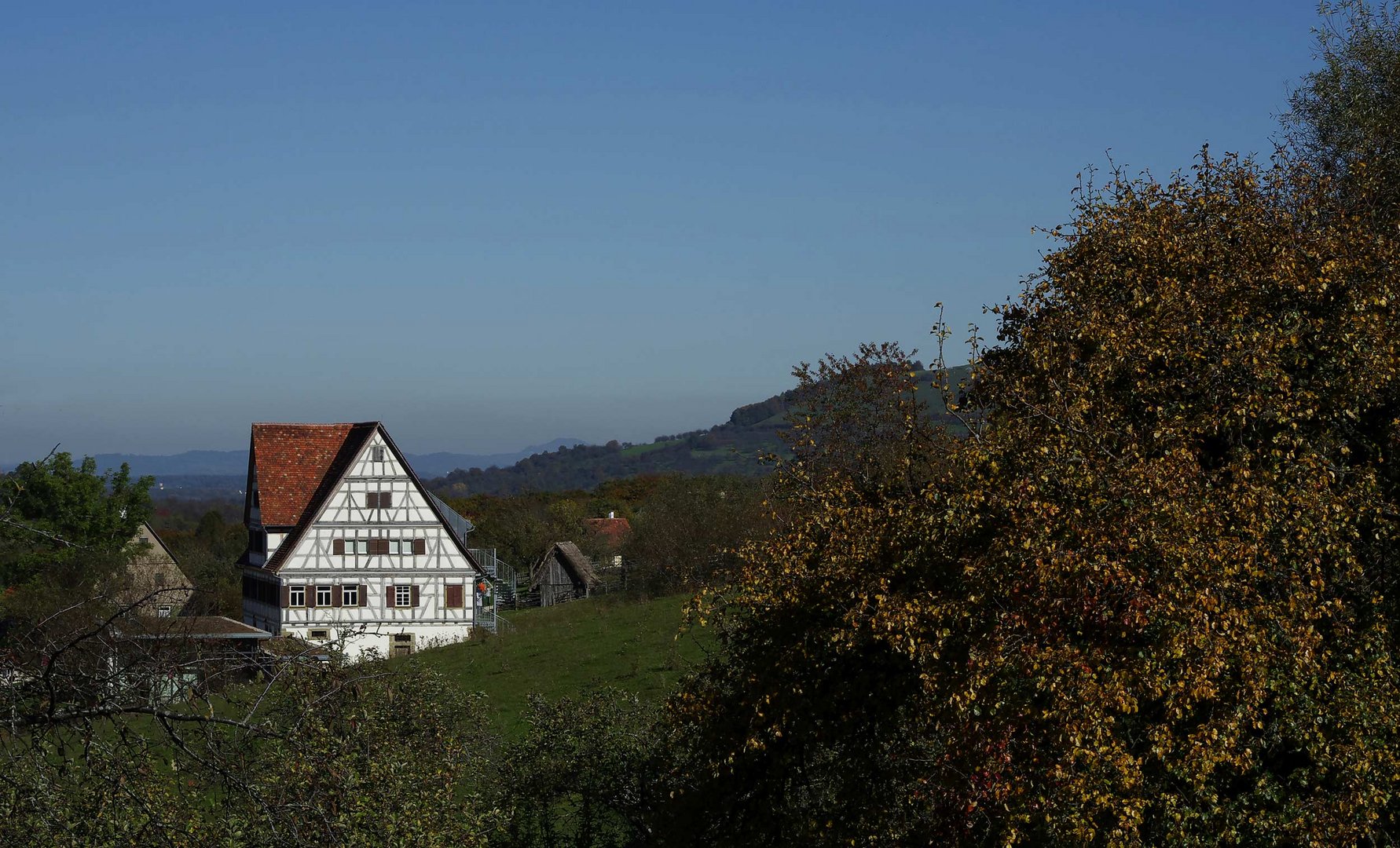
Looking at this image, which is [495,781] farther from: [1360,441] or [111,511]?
[111,511]

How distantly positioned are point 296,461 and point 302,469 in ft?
1.98

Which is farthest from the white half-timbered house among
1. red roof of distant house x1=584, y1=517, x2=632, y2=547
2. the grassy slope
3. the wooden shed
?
red roof of distant house x1=584, y1=517, x2=632, y2=547

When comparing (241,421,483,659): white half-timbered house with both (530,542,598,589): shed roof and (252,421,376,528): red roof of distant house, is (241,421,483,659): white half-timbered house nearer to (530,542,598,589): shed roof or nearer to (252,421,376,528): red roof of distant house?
(252,421,376,528): red roof of distant house

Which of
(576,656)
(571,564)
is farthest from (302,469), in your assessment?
(576,656)

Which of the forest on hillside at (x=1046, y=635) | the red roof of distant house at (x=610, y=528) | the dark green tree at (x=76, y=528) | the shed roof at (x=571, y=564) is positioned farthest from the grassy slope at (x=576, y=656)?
the red roof of distant house at (x=610, y=528)

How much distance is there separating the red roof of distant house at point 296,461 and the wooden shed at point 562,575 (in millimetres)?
17826

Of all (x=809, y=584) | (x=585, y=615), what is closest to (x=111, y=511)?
(x=585, y=615)

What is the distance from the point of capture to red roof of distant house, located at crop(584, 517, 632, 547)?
87688 millimetres

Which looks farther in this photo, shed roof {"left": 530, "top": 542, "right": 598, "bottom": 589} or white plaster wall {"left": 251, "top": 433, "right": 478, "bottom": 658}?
shed roof {"left": 530, "top": 542, "right": 598, "bottom": 589}

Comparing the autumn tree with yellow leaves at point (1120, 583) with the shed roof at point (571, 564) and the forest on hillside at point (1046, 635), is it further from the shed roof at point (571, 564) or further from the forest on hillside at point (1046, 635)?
the shed roof at point (571, 564)

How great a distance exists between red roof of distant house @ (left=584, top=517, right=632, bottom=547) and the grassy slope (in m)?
27.2

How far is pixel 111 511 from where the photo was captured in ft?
235

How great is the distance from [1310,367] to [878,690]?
16.7ft

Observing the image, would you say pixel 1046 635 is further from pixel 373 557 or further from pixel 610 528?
pixel 610 528
